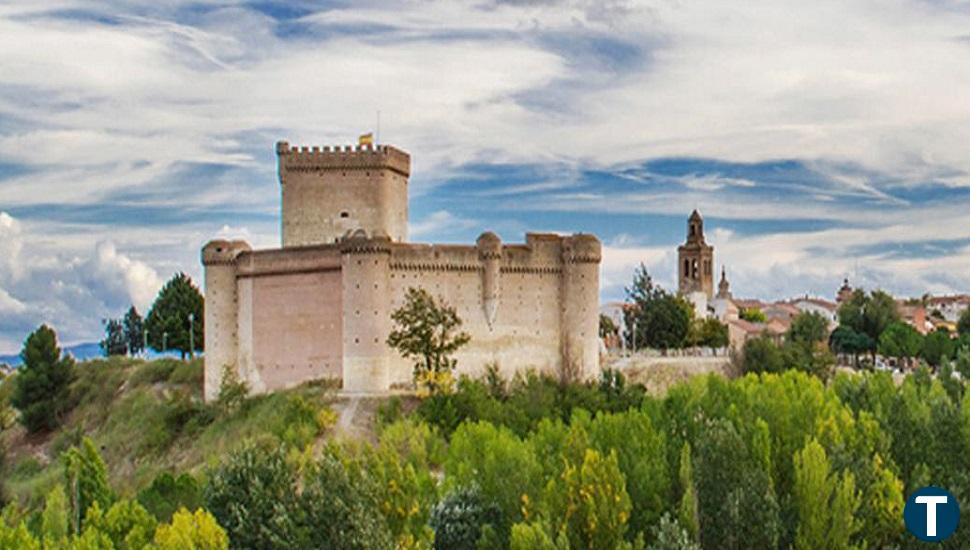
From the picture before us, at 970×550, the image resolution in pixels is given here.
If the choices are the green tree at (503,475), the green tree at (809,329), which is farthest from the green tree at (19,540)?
the green tree at (809,329)

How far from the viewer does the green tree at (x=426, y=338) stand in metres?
45.3

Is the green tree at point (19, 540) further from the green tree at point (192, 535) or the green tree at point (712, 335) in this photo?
the green tree at point (712, 335)

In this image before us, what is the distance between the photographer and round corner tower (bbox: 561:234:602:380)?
4947 cm

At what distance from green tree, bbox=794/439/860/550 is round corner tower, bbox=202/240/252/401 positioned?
26.4m

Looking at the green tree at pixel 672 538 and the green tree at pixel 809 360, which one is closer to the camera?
the green tree at pixel 672 538

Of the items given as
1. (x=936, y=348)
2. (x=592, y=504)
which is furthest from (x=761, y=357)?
(x=592, y=504)

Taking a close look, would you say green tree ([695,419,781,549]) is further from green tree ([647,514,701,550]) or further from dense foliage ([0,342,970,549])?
green tree ([647,514,701,550])

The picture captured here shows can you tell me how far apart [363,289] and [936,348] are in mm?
36605

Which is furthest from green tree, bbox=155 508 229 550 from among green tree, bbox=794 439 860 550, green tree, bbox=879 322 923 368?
green tree, bbox=879 322 923 368

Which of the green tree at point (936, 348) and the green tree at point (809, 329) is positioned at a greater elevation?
the green tree at point (809, 329)

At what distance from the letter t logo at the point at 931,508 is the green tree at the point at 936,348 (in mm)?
41914

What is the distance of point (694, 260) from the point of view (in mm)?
91250

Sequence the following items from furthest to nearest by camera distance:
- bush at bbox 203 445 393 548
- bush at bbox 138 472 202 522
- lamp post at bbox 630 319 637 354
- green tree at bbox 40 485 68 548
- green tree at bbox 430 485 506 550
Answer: lamp post at bbox 630 319 637 354 < bush at bbox 138 472 202 522 < green tree at bbox 430 485 506 550 < green tree at bbox 40 485 68 548 < bush at bbox 203 445 393 548

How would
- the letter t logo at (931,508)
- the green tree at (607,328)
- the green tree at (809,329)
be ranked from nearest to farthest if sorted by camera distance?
1. the letter t logo at (931,508)
2. the green tree at (809,329)
3. the green tree at (607,328)
